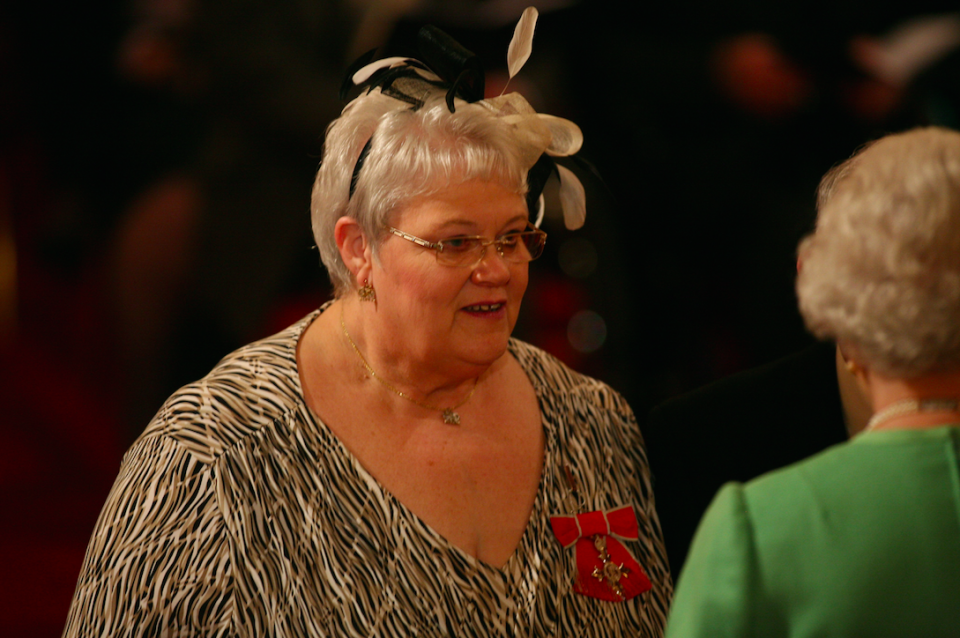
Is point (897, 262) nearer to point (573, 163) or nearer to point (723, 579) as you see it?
point (723, 579)

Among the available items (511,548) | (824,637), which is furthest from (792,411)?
(824,637)

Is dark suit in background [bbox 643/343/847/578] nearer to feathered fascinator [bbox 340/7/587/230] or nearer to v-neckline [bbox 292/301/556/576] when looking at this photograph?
v-neckline [bbox 292/301/556/576]

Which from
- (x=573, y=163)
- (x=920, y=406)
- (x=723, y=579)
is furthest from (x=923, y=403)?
(x=573, y=163)

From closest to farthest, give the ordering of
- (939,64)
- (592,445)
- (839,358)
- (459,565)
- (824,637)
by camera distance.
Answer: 1. (824,637)
2. (459,565)
3. (839,358)
4. (592,445)
5. (939,64)

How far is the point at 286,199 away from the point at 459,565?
272cm

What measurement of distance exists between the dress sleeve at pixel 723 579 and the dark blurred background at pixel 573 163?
288 cm

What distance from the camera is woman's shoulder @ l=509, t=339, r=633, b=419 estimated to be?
2.55 m

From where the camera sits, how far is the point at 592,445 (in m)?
2.46

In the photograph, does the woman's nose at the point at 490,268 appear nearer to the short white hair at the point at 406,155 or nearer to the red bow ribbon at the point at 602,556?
the short white hair at the point at 406,155

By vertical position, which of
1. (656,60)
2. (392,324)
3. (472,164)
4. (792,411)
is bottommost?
(792,411)

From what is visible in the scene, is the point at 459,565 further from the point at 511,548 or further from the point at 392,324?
the point at 392,324

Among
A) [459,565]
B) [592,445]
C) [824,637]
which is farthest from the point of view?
[592,445]

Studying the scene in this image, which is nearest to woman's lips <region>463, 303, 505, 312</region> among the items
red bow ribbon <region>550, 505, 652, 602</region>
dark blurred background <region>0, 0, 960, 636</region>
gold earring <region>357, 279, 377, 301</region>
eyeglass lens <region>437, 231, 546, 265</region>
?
eyeglass lens <region>437, 231, 546, 265</region>

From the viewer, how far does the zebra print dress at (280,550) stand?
77.5 inches
